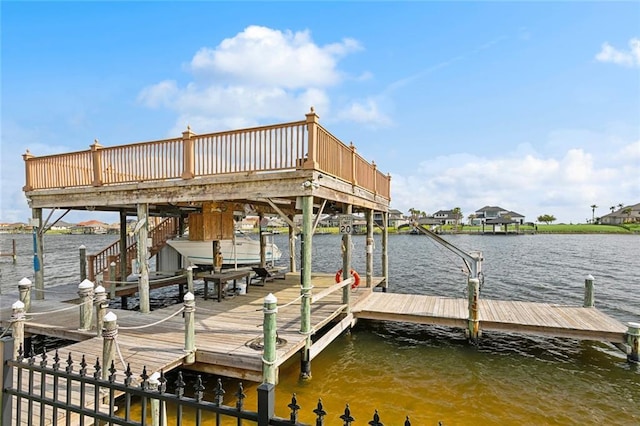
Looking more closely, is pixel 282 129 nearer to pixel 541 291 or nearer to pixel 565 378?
pixel 565 378

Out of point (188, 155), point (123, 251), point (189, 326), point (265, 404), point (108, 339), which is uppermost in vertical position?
point (188, 155)

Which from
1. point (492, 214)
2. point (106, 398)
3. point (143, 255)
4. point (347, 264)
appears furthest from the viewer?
point (492, 214)

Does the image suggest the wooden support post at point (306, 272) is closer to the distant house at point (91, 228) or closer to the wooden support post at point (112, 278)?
the wooden support post at point (112, 278)

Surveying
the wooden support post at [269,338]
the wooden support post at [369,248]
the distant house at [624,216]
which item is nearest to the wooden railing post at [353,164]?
the wooden support post at [369,248]

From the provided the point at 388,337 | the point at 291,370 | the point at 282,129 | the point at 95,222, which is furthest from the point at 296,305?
the point at 95,222

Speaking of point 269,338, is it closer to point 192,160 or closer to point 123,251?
point 192,160

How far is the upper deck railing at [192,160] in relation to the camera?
8.32 m

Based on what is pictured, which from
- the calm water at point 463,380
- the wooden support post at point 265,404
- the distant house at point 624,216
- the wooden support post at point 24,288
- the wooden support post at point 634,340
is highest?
the distant house at point 624,216

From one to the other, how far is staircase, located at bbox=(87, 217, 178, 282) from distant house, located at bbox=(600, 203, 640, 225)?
418 feet

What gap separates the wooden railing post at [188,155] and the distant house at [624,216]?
425 feet

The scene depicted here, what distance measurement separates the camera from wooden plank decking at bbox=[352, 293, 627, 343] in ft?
31.1

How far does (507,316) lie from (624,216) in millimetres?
128698

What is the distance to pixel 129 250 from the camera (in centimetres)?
1584

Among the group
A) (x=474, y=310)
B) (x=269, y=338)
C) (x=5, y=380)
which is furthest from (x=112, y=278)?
(x=474, y=310)
